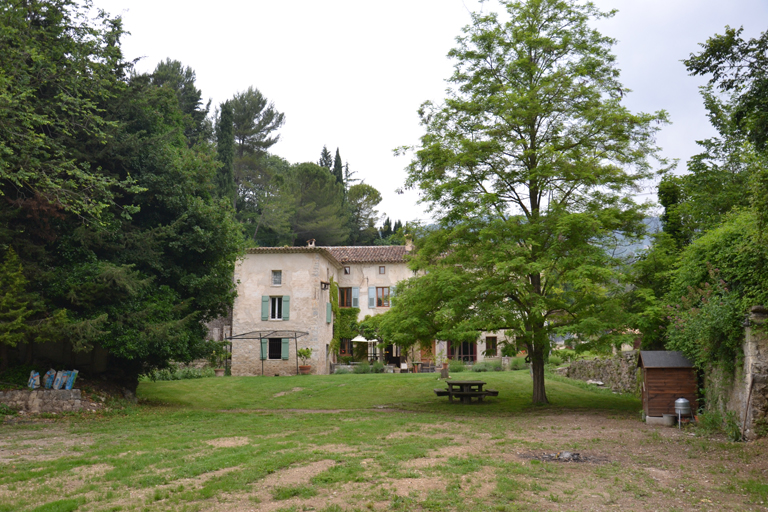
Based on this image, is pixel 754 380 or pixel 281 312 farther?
pixel 281 312

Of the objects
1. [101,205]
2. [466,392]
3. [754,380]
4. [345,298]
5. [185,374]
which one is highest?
[101,205]

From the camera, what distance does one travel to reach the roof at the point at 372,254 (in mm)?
37531

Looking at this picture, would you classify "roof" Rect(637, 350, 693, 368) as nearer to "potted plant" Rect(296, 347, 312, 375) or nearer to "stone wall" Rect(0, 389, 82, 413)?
"stone wall" Rect(0, 389, 82, 413)

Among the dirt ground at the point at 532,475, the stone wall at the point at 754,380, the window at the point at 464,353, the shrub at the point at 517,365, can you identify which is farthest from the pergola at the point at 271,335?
the stone wall at the point at 754,380

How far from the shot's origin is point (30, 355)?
Answer: 17.0 metres

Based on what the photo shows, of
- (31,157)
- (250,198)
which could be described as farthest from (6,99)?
(250,198)

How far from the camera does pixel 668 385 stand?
12.8 meters

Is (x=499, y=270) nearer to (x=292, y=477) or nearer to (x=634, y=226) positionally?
(x=634, y=226)

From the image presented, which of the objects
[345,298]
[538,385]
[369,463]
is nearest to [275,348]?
[345,298]

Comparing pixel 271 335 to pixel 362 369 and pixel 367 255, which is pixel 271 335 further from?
pixel 367 255

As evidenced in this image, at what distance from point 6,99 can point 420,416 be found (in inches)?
476

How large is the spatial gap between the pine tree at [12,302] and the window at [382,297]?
24.3 m

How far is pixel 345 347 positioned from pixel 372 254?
6374 millimetres

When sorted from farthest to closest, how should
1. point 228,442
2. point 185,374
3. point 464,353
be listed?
point 464,353 → point 185,374 → point 228,442
